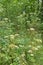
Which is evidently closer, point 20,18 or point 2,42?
point 2,42

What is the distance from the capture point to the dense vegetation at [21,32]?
13.5 feet

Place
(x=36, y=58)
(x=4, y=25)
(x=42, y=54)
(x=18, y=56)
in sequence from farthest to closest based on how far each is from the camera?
(x=4, y=25) → (x=42, y=54) → (x=36, y=58) → (x=18, y=56)

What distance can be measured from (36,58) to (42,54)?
398mm

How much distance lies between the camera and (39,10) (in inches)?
273

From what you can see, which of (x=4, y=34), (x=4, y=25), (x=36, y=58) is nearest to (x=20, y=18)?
(x=4, y=25)

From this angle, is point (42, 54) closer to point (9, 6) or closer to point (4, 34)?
point (4, 34)

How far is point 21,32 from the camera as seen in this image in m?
5.44

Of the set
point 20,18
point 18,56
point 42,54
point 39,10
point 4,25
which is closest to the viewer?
point 18,56

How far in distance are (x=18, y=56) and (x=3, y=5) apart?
8.33 feet

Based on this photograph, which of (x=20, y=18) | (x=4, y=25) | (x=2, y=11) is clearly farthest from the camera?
(x=2, y=11)

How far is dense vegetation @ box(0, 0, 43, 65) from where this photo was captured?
4.11 m

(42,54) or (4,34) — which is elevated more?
(4,34)

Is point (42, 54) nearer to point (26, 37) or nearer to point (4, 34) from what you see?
point (26, 37)

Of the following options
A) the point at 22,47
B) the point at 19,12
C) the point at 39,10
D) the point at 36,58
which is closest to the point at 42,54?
the point at 36,58
